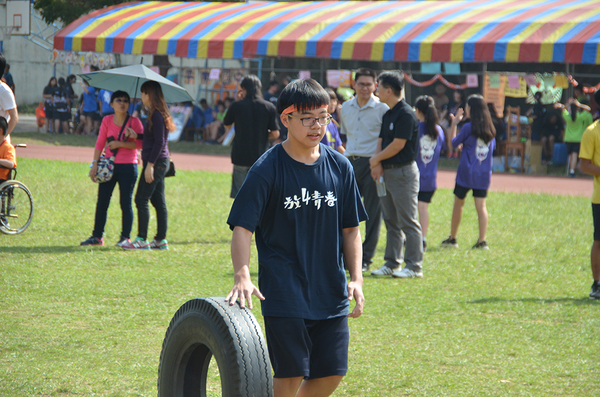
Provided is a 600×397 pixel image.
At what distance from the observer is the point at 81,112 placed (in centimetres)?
2575

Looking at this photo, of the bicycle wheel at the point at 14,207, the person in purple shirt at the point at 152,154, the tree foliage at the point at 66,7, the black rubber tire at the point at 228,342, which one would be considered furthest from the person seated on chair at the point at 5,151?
the tree foliage at the point at 66,7

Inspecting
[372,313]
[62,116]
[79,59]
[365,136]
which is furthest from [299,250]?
[79,59]

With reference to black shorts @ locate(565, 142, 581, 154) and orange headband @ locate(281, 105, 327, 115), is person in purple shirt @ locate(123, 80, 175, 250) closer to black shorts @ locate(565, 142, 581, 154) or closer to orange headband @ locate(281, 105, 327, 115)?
orange headband @ locate(281, 105, 327, 115)

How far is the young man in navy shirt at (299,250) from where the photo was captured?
3111 millimetres

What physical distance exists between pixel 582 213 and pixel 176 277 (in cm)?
793

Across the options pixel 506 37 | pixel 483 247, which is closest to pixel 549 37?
pixel 506 37

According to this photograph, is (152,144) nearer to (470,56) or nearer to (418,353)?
(418,353)

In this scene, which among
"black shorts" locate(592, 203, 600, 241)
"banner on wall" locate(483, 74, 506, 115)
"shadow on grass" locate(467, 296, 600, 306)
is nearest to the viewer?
"black shorts" locate(592, 203, 600, 241)

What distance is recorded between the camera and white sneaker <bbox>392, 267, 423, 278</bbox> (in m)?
7.52

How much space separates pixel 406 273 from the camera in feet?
24.7

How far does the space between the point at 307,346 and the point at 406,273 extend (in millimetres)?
4502

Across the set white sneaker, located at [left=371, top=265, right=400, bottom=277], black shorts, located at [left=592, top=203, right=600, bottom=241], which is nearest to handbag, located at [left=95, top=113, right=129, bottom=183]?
white sneaker, located at [left=371, top=265, right=400, bottom=277]

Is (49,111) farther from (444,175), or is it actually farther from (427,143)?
(427,143)

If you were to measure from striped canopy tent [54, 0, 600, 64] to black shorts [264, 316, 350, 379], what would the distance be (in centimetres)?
1632
